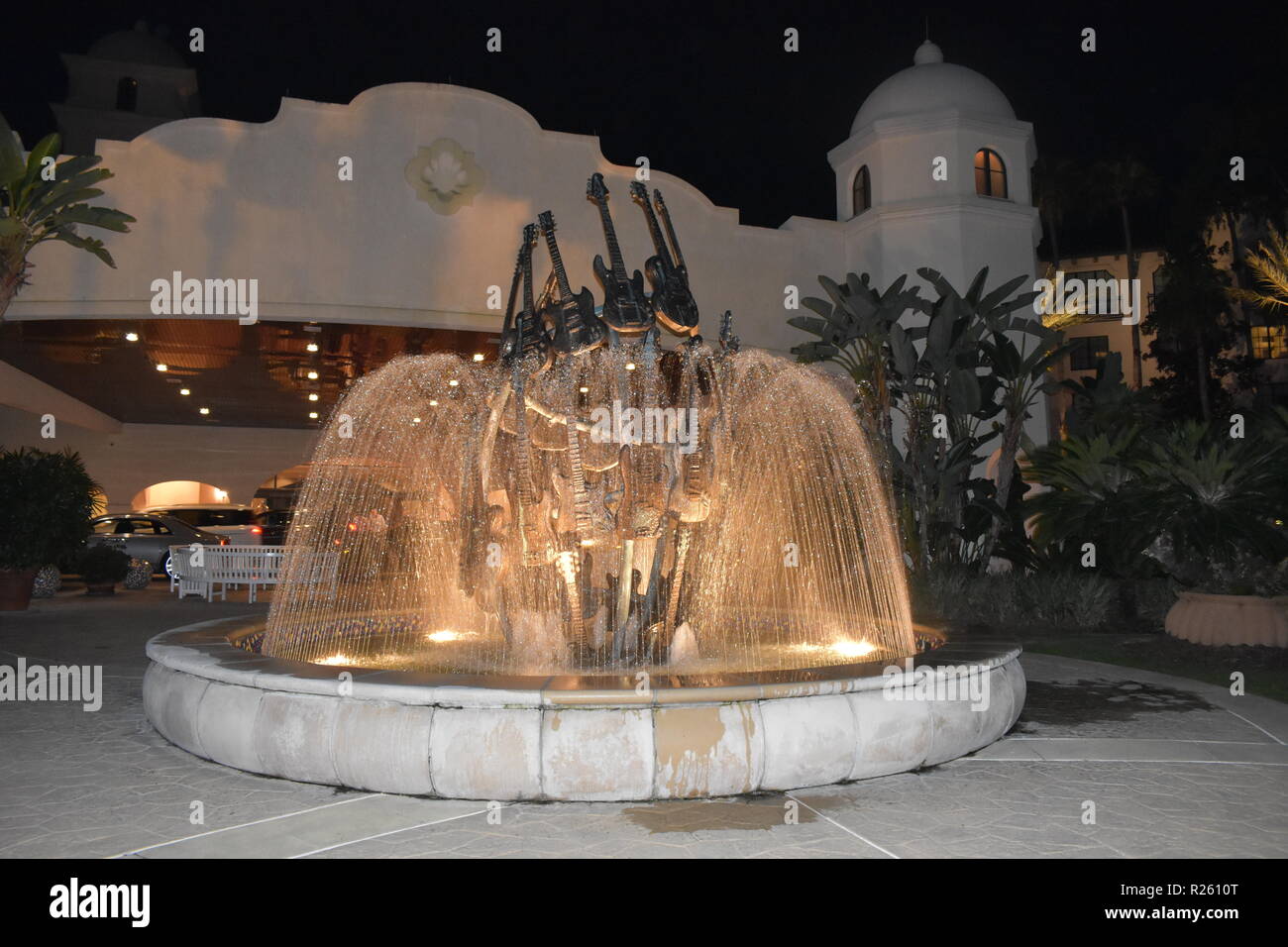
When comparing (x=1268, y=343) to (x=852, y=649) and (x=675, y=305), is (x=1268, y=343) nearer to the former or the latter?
(x=852, y=649)

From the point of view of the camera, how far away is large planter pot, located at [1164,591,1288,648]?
10.3m

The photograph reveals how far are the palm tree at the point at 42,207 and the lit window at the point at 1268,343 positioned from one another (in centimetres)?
4207

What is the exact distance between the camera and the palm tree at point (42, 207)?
15195 mm

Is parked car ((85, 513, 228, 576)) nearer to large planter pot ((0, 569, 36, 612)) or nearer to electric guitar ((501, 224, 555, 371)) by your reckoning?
large planter pot ((0, 569, 36, 612))

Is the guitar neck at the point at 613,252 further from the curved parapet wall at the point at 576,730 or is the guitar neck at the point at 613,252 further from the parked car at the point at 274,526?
the parked car at the point at 274,526

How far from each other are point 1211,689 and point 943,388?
8430mm

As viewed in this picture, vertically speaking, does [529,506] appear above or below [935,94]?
below

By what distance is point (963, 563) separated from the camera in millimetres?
15055

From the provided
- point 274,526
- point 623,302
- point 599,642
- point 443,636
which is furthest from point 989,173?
point 274,526

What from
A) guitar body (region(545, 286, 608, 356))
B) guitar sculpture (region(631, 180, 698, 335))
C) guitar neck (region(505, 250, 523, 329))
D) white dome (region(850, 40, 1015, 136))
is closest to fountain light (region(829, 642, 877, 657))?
guitar sculpture (region(631, 180, 698, 335))

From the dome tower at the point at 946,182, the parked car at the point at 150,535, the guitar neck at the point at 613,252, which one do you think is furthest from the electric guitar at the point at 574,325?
the parked car at the point at 150,535

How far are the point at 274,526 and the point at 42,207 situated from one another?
9531 millimetres

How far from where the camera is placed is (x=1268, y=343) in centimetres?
4028
